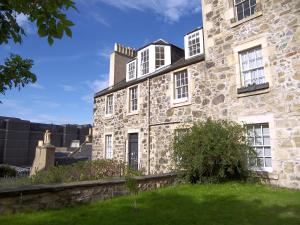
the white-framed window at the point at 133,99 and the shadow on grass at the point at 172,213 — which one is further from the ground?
the white-framed window at the point at 133,99

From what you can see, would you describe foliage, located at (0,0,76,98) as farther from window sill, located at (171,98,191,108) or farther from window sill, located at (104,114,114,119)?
window sill, located at (104,114,114,119)

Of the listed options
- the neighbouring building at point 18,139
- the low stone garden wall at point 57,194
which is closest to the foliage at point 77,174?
the low stone garden wall at point 57,194

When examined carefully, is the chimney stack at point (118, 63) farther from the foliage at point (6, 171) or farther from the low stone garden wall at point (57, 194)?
the low stone garden wall at point (57, 194)

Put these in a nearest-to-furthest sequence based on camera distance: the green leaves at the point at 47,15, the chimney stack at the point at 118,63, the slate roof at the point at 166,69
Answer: the green leaves at the point at 47,15, the slate roof at the point at 166,69, the chimney stack at the point at 118,63

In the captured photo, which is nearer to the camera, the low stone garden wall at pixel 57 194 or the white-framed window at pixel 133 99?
the low stone garden wall at pixel 57 194

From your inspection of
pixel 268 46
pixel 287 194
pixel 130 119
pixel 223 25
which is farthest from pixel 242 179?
pixel 130 119

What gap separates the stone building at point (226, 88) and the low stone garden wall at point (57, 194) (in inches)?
192

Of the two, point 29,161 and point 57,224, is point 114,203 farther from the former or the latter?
point 29,161

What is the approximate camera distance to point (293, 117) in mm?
8664

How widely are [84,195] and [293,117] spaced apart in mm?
7232

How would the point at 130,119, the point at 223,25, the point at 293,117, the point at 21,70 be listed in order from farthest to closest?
the point at 130,119 < the point at 223,25 < the point at 293,117 < the point at 21,70

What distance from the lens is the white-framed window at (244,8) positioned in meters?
10.4

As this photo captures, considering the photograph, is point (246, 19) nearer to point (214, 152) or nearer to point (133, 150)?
point (214, 152)

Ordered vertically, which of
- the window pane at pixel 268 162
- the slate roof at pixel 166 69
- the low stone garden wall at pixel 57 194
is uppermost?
the slate roof at pixel 166 69
